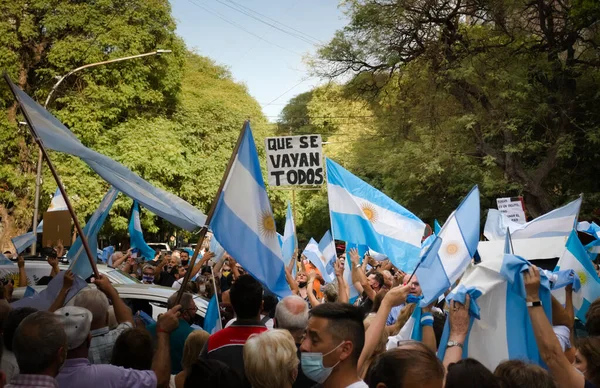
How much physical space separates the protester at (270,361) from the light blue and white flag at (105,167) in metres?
2.60

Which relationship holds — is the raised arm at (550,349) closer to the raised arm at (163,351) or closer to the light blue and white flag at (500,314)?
the light blue and white flag at (500,314)

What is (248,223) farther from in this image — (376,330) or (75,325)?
(75,325)

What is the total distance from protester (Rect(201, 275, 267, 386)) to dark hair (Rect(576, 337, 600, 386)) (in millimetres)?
2066

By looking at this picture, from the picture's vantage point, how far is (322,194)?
4547 cm

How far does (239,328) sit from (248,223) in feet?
5.55

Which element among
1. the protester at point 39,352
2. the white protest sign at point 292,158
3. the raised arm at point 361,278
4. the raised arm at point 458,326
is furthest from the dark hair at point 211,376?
the white protest sign at point 292,158

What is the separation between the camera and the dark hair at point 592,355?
3.69 metres

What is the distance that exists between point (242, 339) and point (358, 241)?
17.6 ft

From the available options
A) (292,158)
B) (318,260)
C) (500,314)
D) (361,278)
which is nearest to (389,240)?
(361,278)

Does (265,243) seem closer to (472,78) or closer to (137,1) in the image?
(472,78)

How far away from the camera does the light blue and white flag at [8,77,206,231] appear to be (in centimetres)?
637

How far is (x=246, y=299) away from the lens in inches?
197

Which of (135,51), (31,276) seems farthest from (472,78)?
(31,276)

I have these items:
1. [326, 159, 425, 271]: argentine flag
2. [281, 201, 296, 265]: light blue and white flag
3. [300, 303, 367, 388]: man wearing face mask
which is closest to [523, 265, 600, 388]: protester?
[300, 303, 367, 388]: man wearing face mask
